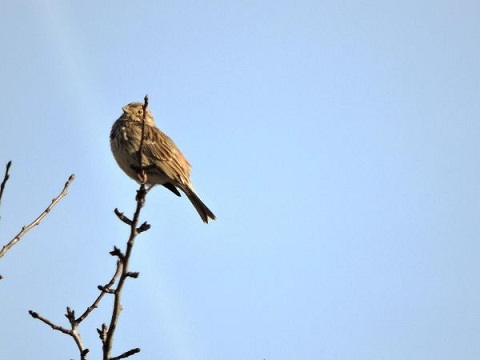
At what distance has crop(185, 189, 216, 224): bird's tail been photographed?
9441 mm

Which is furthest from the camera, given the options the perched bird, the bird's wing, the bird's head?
the bird's head

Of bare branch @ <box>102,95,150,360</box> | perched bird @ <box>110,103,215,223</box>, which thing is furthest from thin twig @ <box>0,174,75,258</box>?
perched bird @ <box>110,103,215,223</box>

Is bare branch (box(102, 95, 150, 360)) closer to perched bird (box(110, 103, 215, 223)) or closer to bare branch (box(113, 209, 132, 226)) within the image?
bare branch (box(113, 209, 132, 226))

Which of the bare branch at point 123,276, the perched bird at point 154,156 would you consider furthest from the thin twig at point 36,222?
the perched bird at point 154,156

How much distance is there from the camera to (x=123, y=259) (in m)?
4.80

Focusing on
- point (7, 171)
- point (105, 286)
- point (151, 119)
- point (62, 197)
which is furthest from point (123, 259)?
point (151, 119)

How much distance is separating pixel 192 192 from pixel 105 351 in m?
5.18

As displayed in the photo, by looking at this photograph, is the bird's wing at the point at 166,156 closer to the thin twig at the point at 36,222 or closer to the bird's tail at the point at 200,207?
the bird's tail at the point at 200,207

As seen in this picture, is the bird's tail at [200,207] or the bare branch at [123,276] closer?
the bare branch at [123,276]

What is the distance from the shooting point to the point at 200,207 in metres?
9.46

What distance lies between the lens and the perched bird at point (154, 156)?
899 cm

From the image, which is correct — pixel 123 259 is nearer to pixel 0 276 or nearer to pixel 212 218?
pixel 0 276

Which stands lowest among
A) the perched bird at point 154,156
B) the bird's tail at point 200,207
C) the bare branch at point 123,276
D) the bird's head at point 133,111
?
the bare branch at point 123,276

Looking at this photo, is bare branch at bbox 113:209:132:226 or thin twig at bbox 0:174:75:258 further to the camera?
bare branch at bbox 113:209:132:226
